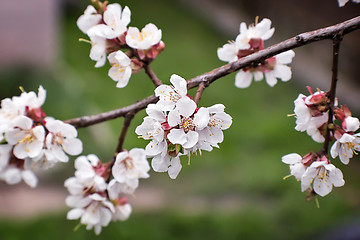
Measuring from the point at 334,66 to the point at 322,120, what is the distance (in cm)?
13

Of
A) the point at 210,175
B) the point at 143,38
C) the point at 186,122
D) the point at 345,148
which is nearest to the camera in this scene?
the point at 186,122

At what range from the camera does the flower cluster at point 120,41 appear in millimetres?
953

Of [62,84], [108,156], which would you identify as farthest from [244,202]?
[62,84]

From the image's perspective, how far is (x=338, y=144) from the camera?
2.82 feet

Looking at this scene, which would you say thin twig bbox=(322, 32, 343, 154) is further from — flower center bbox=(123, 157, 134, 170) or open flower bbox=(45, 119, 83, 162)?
open flower bbox=(45, 119, 83, 162)

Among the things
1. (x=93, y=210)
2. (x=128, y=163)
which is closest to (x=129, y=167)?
(x=128, y=163)

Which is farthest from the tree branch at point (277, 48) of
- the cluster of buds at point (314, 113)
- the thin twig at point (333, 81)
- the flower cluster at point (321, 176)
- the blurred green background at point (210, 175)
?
the blurred green background at point (210, 175)

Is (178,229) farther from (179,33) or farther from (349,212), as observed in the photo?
(179,33)

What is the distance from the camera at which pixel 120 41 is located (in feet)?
3.24

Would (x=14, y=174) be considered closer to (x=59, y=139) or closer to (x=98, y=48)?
(x=59, y=139)

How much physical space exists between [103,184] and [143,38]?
0.32 m

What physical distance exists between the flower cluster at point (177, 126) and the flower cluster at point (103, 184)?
199mm

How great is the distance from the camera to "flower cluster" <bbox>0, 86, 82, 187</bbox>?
0.93 metres

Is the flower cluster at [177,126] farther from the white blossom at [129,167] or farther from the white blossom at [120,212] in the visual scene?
the white blossom at [120,212]
